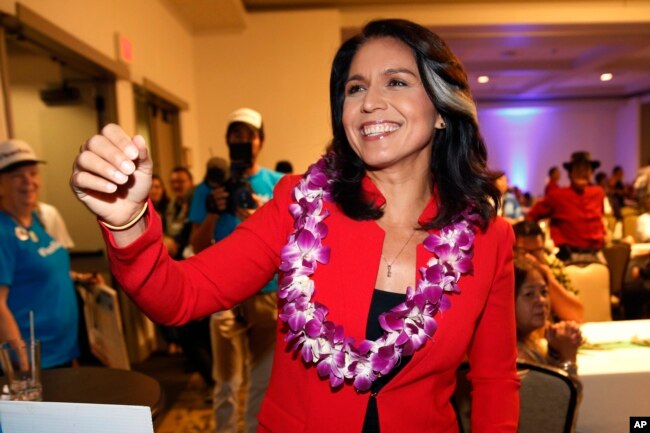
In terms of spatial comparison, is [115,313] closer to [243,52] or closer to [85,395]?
[85,395]

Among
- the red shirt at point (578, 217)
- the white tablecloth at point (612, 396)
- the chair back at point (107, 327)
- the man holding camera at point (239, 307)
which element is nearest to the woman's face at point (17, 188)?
the chair back at point (107, 327)

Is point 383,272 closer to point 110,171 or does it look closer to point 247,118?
point 110,171

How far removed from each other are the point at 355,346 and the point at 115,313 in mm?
1538

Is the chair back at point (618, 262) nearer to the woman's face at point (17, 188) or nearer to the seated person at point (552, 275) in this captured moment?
the seated person at point (552, 275)

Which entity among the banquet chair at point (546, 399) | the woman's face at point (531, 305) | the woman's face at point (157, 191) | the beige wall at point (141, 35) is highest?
the beige wall at point (141, 35)

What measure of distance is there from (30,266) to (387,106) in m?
2.00

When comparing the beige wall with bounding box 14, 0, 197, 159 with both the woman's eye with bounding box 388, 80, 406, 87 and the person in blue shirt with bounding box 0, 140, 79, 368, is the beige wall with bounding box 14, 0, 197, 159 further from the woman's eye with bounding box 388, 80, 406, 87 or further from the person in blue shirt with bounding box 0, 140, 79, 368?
the woman's eye with bounding box 388, 80, 406, 87

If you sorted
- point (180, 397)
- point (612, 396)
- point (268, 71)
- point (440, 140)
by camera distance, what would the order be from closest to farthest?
point (440, 140) → point (612, 396) → point (180, 397) → point (268, 71)

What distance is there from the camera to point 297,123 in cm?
710

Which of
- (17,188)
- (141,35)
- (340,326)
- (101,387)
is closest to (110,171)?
(340,326)

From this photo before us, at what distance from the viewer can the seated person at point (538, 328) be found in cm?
205

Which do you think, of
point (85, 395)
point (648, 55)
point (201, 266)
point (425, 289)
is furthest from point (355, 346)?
point (648, 55)

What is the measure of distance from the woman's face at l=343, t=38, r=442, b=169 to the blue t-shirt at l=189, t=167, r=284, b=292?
1.58 m

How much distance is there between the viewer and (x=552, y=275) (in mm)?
2881
